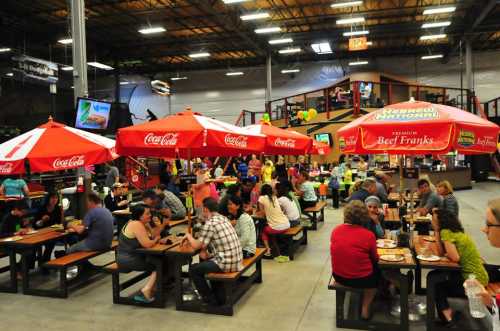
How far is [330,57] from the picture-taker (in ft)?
87.4

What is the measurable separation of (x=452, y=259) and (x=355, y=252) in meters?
1.07

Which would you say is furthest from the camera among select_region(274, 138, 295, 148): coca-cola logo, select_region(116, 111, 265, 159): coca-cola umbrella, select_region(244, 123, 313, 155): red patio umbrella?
select_region(274, 138, 295, 148): coca-cola logo

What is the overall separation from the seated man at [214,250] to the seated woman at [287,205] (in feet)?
9.80

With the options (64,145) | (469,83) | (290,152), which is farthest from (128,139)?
(469,83)

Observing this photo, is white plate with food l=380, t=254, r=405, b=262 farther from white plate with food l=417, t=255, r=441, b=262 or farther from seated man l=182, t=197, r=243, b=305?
seated man l=182, t=197, r=243, b=305

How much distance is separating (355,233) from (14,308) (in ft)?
15.4

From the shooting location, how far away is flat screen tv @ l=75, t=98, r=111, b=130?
1189 centimetres

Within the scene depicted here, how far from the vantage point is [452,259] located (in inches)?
184

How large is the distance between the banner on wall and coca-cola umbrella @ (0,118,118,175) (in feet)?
22.4

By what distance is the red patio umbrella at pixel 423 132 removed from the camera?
476 centimetres

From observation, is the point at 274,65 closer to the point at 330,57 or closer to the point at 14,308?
the point at 330,57

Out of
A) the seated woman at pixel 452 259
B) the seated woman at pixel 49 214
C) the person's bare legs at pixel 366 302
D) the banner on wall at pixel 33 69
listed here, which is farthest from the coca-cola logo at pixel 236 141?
the banner on wall at pixel 33 69

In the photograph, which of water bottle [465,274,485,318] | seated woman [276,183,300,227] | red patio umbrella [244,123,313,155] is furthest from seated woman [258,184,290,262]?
water bottle [465,274,485,318]

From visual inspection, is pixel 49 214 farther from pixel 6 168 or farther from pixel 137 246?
pixel 137 246
